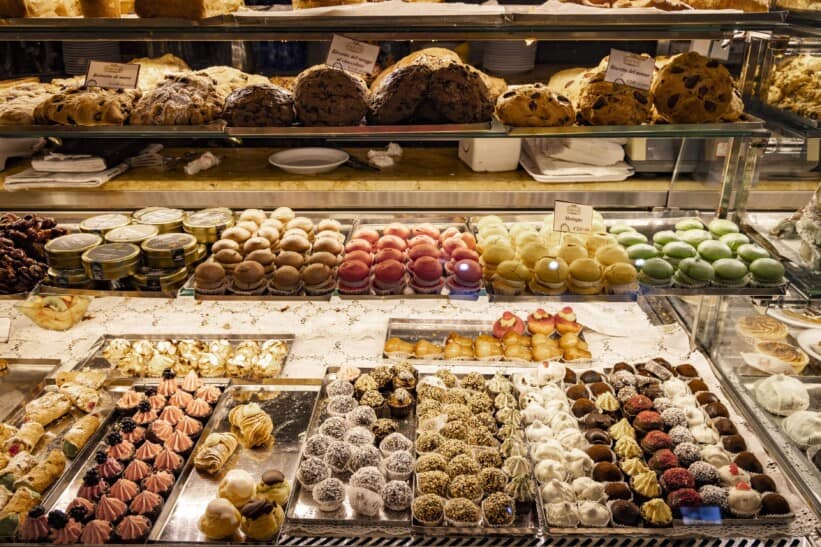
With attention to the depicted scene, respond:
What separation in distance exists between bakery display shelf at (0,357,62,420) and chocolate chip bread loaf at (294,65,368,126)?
7.09ft

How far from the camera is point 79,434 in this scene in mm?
3184

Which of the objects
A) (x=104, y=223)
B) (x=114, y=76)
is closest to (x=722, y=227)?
(x=114, y=76)

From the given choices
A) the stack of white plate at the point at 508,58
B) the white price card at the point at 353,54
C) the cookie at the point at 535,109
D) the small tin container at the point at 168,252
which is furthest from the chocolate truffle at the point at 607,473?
the stack of white plate at the point at 508,58

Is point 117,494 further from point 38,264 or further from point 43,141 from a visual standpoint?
point 43,141

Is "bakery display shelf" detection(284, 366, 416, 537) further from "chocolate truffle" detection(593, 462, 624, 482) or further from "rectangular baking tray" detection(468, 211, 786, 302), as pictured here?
"rectangular baking tray" detection(468, 211, 786, 302)

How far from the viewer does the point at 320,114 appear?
286cm

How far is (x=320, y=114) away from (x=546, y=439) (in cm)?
183

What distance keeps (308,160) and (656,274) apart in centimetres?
243

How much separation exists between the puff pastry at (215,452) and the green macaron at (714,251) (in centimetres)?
249

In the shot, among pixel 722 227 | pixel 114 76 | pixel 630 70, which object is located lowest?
pixel 722 227

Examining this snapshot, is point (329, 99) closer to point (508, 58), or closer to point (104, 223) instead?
point (104, 223)

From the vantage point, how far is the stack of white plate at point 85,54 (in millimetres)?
5250

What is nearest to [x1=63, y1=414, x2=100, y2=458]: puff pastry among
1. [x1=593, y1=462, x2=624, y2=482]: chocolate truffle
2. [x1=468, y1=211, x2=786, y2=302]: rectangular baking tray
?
[x1=468, y1=211, x2=786, y2=302]: rectangular baking tray

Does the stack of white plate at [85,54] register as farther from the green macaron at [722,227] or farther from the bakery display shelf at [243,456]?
the green macaron at [722,227]
